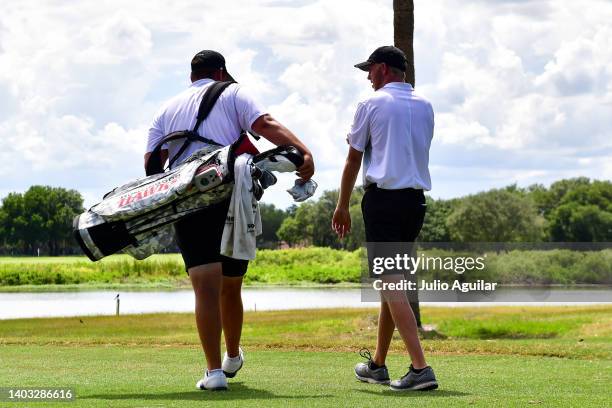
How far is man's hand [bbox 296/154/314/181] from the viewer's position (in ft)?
25.2

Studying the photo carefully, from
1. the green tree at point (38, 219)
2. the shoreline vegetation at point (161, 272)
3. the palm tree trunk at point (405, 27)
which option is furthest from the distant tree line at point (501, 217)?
the palm tree trunk at point (405, 27)

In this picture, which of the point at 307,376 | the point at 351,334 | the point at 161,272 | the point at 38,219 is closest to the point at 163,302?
the point at 161,272

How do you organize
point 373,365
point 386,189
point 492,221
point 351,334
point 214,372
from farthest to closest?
point 492,221
point 351,334
point 373,365
point 386,189
point 214,372

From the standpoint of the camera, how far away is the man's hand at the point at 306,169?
767 cm

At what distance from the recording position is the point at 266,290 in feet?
264

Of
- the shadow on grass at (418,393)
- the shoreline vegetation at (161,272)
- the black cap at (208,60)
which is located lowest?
the shadow on grass at (418,393)

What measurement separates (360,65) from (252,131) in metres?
1.15

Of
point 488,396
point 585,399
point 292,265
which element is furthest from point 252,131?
point 292,265

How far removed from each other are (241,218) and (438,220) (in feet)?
368

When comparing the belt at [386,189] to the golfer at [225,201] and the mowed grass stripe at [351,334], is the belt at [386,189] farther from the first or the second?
the mowed grass stripe at [351,334]

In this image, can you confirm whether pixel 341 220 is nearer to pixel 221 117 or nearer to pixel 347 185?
pixel 347 185

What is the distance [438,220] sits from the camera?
11869cm

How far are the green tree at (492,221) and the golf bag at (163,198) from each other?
332 ft

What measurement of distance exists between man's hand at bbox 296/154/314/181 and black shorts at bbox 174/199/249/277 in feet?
1.85
